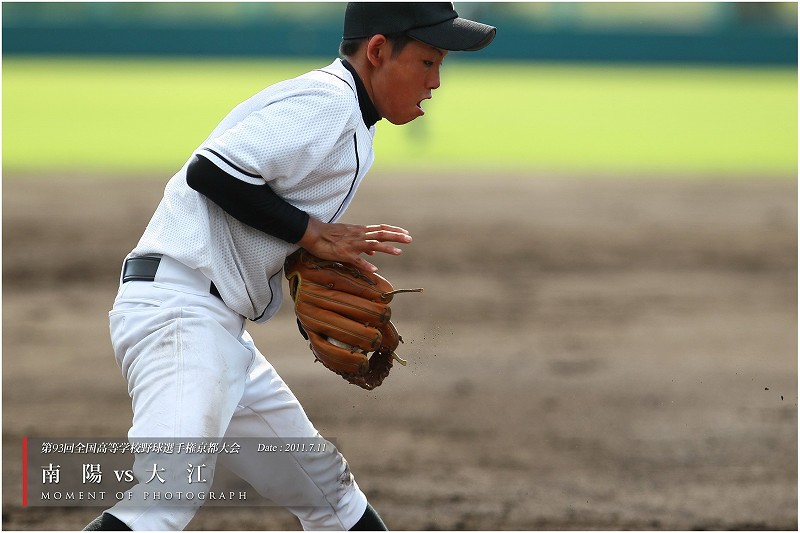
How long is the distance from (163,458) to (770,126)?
17.3m

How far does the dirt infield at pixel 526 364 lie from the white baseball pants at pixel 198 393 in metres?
1.00

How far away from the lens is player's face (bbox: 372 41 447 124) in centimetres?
254

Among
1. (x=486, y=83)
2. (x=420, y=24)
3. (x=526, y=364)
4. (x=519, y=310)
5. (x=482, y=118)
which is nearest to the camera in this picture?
(x=420, y=24)

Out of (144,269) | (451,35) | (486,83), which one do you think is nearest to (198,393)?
(144,269)

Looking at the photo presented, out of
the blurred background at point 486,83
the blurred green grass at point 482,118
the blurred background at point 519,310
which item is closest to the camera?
the blurred background at point 519,310

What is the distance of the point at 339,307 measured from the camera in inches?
104

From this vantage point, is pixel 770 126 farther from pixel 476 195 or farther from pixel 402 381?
pixel 402 381

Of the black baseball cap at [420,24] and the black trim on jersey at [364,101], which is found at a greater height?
the black baseball cap at [420,24]

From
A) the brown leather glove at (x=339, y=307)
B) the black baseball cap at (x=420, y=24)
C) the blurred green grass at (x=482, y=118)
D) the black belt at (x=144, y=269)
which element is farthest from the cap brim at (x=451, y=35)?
the blurred green grass at (x=482, y=118)

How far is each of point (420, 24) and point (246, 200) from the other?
Result: 61 cm

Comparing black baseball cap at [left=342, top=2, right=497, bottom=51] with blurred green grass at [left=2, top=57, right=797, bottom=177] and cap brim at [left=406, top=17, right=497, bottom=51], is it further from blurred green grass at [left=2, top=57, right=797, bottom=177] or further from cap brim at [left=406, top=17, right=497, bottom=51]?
blurred green grass at [left=2, top=57, right=797, bottom=177]

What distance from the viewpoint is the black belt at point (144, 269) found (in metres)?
2.50

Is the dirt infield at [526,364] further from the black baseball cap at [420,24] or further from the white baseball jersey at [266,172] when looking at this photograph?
the black baseball cap at [420,24]

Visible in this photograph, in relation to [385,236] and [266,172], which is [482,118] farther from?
[266,172]
